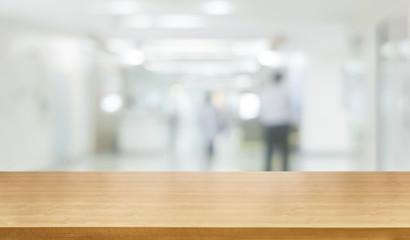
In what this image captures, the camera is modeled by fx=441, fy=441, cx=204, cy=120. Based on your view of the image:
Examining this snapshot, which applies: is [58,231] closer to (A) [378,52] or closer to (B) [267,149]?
(B) [267,149]

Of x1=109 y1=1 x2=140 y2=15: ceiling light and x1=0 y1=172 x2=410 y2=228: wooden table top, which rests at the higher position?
x1=109 y1=1 x2=140 y2=15: ceiling light

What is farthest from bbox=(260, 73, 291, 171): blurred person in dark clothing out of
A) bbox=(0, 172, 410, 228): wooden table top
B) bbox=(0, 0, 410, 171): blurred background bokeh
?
bbox=(0, 172, 410, 228): wooden table top

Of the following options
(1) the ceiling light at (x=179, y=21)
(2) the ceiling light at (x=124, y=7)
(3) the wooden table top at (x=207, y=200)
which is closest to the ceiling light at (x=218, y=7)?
(1) the ceiling light at (x=179, y=21)

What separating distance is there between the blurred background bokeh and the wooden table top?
5.45m

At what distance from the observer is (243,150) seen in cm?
1132

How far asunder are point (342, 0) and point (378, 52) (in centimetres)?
103

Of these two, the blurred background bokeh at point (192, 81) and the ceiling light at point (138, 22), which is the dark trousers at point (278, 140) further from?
the ceiling light at point (138, 22)

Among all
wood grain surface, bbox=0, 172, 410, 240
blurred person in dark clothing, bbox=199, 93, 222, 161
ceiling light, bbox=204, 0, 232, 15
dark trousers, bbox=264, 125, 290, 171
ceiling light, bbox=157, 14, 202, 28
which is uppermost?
ceiling light, bbox=157, 14, 202, 28

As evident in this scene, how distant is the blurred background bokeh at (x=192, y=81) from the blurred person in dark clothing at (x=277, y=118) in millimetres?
824

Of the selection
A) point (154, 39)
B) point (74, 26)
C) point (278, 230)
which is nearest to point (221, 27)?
point (154, 39)

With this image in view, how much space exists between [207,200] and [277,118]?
645 cm

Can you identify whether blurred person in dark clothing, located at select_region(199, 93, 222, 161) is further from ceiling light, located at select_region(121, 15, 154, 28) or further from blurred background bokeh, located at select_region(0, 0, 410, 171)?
ceiling light, located at select_region(121, 15, 154, 28)

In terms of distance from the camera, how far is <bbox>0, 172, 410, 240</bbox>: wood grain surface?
65 centimetres

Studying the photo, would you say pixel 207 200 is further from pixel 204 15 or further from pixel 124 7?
pixel 204 15
